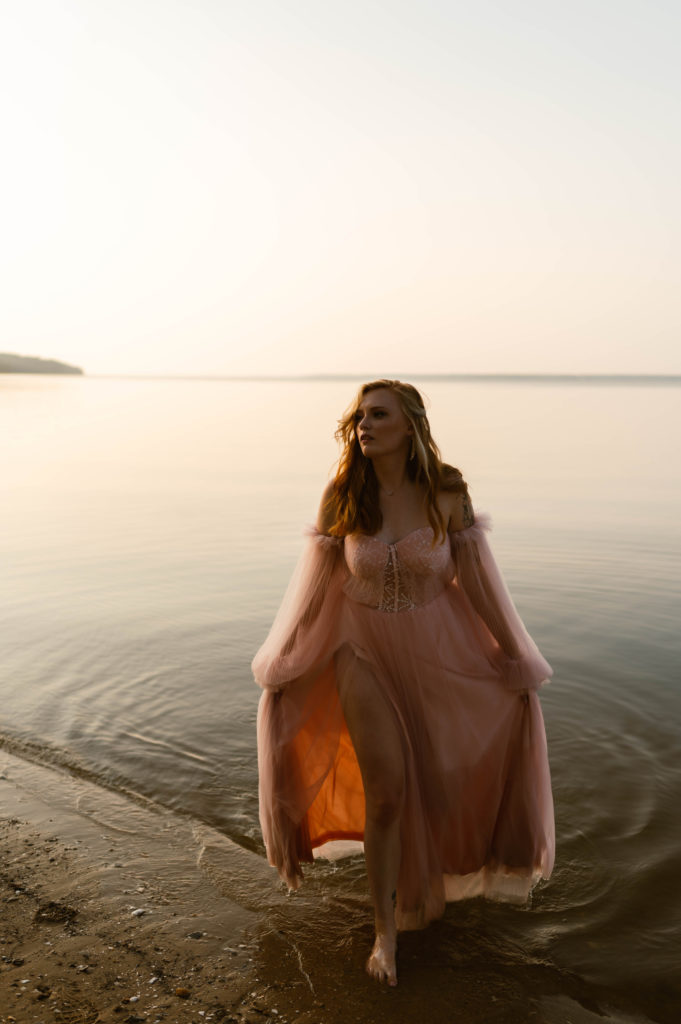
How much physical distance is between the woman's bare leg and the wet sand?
10.4 inches

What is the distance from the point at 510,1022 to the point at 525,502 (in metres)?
Result: 13.3

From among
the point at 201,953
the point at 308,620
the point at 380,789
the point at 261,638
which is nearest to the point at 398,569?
the point at 308,620

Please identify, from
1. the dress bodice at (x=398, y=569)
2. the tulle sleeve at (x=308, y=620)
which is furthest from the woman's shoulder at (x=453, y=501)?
the tulle sleeve at (x=308, y=620)

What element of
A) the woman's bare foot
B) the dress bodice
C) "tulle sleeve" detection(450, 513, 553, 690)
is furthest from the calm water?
the dress bodice

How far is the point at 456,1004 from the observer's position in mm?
3787

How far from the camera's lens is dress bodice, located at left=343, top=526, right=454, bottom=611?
4238 millimetres

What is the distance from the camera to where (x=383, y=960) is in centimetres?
396

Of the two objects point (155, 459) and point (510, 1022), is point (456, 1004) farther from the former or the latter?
point (155, 459)

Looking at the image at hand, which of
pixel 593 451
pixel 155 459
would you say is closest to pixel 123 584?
pixel 155 459

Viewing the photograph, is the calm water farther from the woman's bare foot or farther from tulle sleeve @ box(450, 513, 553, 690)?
tulle sleeve @ box(450, 513, 553, 690)

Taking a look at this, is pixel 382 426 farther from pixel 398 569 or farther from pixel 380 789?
pixel 380 789

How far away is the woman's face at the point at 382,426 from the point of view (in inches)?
171

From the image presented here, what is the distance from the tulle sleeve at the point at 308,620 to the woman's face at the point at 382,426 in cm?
45

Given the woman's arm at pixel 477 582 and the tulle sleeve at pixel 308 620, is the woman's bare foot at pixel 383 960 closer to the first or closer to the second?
the tulle sleeve at pixel 308 620
